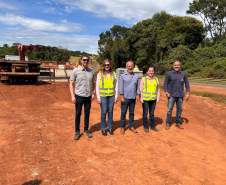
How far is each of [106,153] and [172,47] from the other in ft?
101

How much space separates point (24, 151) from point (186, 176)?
117 inches

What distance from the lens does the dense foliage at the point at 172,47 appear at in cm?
2572

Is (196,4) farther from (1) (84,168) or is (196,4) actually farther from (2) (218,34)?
(1) (84,168)

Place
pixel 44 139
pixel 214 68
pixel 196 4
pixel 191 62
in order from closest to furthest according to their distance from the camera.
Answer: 1. pixel 44 139
2. pixel 214 68
3. pixel 191 62
4. pixel 196 4

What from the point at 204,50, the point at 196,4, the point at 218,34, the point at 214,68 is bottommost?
the point at 214,68

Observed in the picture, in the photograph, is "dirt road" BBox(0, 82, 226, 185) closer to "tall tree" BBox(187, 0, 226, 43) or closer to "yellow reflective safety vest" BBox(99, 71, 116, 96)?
"yellow reflective safety vest" BBox(99, 71, 116, 96)

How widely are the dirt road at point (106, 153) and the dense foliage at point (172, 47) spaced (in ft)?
70.0

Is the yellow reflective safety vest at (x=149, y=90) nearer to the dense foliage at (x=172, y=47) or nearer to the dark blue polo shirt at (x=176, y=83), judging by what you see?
the dark blue polo shirt at (x=176, y=83)

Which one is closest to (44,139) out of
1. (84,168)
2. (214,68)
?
(84,168)

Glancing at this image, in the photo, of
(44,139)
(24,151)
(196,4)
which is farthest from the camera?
(196,4)

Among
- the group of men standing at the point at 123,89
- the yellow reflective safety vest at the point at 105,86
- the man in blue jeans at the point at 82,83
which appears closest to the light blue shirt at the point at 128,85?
the group of men standing at the point at 123,89

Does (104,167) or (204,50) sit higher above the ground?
(204,50)

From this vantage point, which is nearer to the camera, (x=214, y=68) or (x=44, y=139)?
(x=44, y=139)

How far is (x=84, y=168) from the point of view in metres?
2.99
